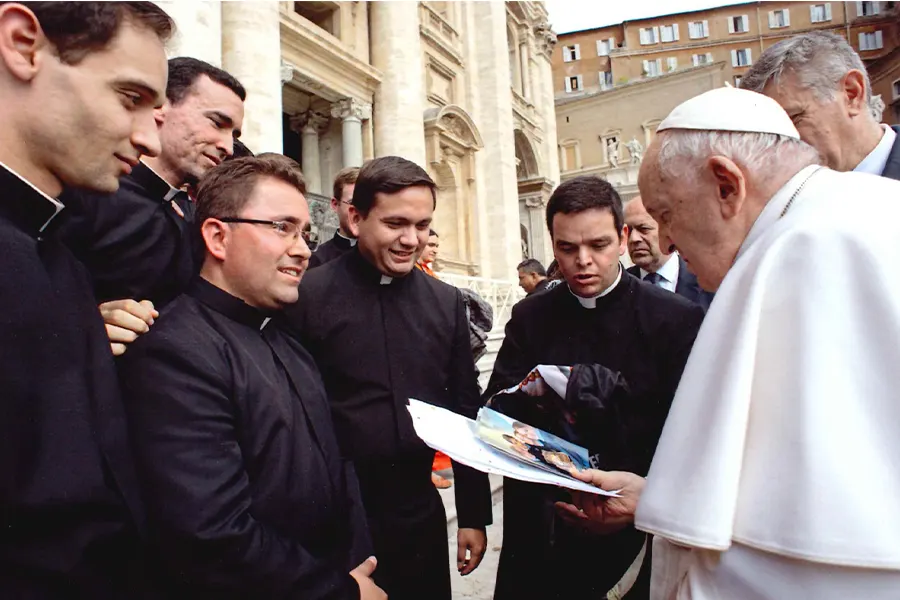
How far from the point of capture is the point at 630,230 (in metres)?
4.43

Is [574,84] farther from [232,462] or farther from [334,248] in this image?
[232,462]

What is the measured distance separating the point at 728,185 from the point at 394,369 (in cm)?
141

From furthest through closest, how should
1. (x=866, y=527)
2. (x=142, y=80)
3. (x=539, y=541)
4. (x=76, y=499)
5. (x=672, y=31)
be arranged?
(x=672, y=31)
(x=539, y=541)
(x=142, y=80)
(x=76, y=499)
(x=866, y=527)

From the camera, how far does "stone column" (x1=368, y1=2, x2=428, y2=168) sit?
1308cm

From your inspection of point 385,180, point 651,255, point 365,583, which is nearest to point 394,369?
point 385,180

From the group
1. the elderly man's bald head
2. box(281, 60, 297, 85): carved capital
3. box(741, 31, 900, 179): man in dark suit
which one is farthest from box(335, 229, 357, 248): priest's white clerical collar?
box(281, 60, 297, 85): carved capital

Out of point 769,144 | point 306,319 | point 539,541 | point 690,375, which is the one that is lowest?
point 539,541

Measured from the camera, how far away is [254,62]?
8.66 meters

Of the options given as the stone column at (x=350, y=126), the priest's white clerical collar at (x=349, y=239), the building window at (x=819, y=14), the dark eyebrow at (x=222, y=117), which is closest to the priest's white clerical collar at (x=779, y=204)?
the dark eyebrow at (x=222, y=117)

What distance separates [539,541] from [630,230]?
2874mm

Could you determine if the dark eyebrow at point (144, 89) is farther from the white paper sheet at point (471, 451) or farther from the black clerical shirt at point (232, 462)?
the white paper sheet at point (471, 451)

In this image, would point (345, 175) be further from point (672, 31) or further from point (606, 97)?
point (672, 31)

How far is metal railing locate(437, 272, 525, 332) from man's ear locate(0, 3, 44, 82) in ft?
33.8

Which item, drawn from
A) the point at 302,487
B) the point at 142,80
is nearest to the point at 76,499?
the point at 302,487
